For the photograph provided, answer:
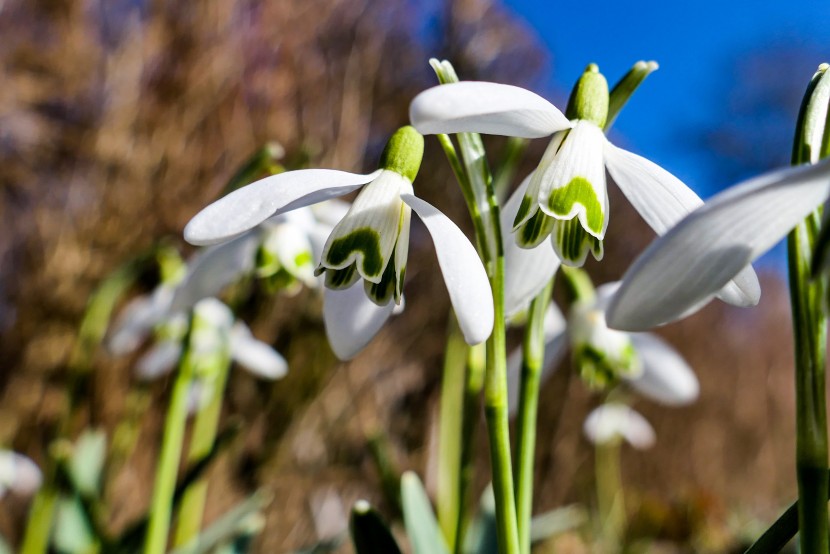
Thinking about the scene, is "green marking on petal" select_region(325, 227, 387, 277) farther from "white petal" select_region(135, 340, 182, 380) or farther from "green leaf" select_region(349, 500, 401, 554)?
"white petal" select_region(135, 340, 182, 380)

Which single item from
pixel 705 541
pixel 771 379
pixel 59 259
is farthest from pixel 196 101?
pixel 771 379

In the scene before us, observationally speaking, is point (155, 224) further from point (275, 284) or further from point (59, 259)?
point (275, 284)

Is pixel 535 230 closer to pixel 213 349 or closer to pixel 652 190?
pixel 652 190

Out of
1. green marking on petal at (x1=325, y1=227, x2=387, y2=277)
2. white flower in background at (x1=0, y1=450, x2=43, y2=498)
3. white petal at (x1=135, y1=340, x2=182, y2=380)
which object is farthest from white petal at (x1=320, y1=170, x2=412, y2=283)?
white flower in background at (x1=0, y1=450, x2=43, y2=498)

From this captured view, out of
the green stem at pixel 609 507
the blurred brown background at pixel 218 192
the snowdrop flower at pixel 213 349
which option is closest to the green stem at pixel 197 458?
the snowdrop flower at pixel 213 349

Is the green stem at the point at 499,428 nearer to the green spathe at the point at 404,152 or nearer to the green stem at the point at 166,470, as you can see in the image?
the green spathe at the point at 404,152
